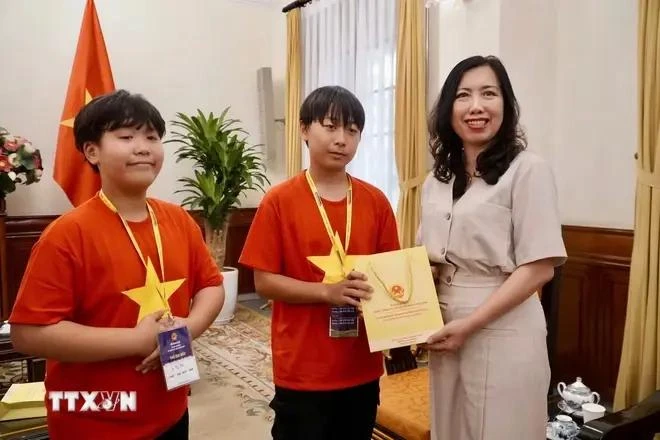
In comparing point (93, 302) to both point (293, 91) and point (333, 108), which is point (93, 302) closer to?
point (333, 108)

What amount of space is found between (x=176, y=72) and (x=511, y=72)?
3.27 metres

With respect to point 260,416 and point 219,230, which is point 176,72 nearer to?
point 219,230

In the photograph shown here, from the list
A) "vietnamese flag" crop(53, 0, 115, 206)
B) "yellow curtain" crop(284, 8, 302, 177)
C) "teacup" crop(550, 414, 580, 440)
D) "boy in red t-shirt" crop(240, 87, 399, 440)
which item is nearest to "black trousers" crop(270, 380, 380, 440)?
"boy in red t-shirt" crop(240, 87, 399, 440)

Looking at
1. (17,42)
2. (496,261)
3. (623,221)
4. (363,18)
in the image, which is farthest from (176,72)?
(496,261)

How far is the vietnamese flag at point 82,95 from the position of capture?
3.98m

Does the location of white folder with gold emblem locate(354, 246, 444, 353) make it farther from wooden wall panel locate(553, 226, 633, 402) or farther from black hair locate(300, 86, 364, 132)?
wooden wall panel locate(553, 226, 633, 402)

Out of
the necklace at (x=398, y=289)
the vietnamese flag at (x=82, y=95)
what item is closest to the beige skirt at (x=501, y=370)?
the necklace at (x=398, y=289)

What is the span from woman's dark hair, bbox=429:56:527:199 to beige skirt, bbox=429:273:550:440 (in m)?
0.25

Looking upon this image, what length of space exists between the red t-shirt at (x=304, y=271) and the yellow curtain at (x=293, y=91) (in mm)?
3390

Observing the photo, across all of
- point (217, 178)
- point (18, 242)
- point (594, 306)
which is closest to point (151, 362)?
point (594, 306)

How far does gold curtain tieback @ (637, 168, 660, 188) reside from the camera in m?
2.08

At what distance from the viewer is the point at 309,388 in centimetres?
126

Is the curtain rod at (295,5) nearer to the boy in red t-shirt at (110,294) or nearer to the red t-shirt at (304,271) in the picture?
the red t-shirt at (304,271)

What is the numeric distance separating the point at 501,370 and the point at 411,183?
2195mm
